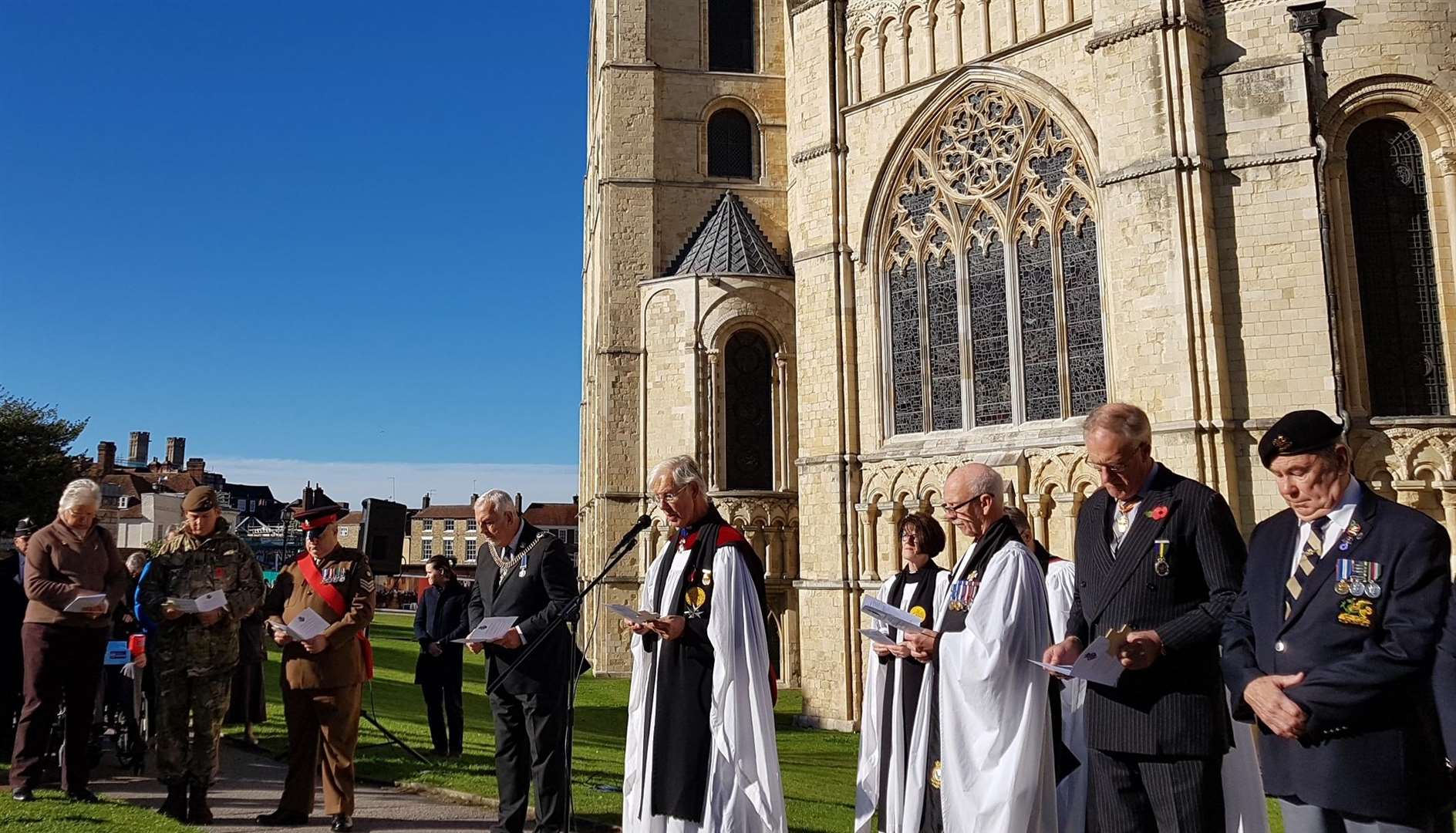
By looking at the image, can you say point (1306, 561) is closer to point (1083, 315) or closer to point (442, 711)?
point (442, 711)

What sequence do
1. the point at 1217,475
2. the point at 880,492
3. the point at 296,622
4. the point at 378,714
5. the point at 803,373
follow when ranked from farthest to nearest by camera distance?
the point at 803,373 → the point at 880,492 → the point at 378,714 → the point at 1217,475 → the point at 296,622

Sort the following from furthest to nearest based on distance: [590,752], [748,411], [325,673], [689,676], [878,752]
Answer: [748,411]
[590,752]
[325,673]
[878,752]
[689,676]

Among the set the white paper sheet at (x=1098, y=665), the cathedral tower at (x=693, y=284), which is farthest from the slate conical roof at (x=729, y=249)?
the white paper sheet at (x=1098, y=665)

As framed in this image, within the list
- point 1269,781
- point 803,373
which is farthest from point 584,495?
point 1269,781

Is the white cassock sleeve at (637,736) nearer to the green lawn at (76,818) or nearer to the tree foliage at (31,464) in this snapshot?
the green lawn at (76,818)

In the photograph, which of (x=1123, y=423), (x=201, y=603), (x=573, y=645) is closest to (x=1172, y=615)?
(x=1123, y=423)

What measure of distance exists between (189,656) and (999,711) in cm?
501

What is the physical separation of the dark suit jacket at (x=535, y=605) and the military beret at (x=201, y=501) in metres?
1.77

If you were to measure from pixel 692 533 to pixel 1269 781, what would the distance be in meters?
3.02

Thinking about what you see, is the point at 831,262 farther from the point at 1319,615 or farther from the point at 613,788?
the point at 1319,615

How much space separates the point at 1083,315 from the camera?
1584cm

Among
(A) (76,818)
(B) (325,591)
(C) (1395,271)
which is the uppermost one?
(C) (1395,271)

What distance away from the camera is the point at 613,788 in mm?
8867

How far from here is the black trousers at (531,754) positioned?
668 cm
